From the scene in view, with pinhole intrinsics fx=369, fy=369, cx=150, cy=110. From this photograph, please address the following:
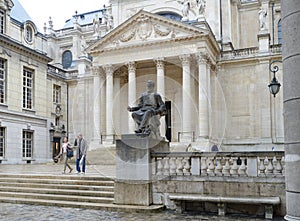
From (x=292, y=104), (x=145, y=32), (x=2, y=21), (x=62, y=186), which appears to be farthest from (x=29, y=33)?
(x=292, y=104)

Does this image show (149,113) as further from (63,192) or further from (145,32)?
(145,32)

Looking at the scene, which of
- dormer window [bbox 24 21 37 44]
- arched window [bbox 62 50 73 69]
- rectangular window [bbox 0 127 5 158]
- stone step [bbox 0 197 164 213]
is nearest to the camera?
stone step [bbox 0 197 164 213]

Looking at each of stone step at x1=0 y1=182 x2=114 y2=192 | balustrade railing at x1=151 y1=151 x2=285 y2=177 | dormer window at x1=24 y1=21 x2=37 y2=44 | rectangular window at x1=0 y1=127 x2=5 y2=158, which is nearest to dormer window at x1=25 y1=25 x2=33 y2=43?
dormer window at x1=24 y1=21 x2=37 y2=44

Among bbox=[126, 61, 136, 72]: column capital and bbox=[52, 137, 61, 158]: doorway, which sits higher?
bbox=[126, 61, 136, 72]: column capital

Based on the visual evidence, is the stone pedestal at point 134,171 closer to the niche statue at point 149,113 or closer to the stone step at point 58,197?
the niche statue at point 149,113

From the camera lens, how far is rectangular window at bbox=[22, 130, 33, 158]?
31.2m

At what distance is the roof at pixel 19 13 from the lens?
105 ft

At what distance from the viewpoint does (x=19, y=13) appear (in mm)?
33031

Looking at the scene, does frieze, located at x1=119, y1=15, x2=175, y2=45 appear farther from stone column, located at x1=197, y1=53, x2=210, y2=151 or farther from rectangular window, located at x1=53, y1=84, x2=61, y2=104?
rectangular window, located at x1=53, y1=84, x2=61, y2=104

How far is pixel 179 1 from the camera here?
37.3m

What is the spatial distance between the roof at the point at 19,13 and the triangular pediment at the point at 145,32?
6557 millimetres

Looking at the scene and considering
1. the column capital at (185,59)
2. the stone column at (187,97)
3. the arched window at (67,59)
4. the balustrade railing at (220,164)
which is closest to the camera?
the balustrade railing at (220,164)

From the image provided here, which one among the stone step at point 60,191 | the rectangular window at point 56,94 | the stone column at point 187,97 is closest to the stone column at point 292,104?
the stone step at point 60,191

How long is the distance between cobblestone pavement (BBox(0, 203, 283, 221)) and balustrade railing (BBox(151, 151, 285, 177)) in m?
1.26
